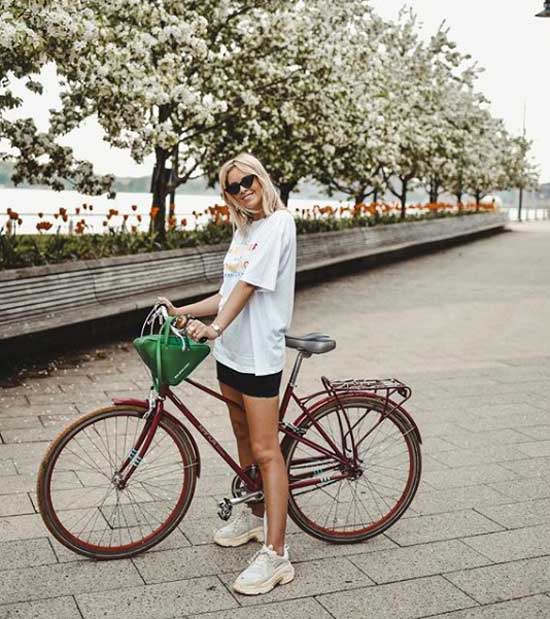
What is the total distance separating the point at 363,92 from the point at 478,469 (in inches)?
540

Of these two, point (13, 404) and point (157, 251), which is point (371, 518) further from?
point (157, 251)

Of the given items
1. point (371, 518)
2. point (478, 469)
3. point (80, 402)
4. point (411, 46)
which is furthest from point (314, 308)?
point (411, 46)

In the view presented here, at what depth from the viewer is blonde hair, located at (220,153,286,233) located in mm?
4086

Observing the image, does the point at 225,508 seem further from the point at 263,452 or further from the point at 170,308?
the point at 170,308

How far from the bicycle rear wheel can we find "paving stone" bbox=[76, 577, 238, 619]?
2.03 ft

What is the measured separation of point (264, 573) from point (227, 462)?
0.54 m

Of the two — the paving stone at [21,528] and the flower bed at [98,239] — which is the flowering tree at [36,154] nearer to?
the flower bed at [98,239]

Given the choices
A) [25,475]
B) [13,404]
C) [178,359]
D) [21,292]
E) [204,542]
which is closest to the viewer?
[178,359]

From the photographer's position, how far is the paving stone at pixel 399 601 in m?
3.84

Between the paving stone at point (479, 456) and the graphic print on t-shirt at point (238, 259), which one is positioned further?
the paving stone at point (479, 456)

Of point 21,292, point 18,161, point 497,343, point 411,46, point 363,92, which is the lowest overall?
point 497,343

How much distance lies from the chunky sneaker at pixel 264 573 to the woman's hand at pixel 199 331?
3.04 ft

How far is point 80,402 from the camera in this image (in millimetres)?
7375

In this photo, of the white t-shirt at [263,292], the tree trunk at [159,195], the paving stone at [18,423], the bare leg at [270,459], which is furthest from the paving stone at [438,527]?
the tree trunk at [159,195]
